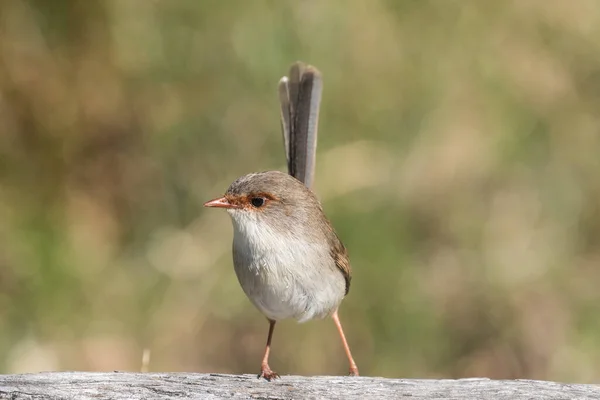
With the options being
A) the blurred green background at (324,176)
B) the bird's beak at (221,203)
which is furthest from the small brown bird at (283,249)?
the blurred green background at (324,176)

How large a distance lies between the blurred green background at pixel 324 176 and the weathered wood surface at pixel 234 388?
298cm

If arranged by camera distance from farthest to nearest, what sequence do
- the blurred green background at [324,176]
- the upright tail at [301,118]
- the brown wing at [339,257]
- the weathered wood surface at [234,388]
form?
the blurred green background at [324,176] < the upright tail at [301,118] < the brown wing at [339,257] < the weathered wood surface at [234,388]

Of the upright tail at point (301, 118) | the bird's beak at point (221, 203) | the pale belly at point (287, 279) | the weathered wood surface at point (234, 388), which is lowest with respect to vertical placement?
the weathered wood surface at point (234, 388)

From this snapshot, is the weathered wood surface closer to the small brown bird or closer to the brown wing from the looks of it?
the small brown bird

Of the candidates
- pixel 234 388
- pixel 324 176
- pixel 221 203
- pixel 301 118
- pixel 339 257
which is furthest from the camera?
pixel 324 176

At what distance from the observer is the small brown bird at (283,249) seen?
167 inches

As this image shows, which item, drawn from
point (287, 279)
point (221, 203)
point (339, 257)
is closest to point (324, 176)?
point (339, 257)

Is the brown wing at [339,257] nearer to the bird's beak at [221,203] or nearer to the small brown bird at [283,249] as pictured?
the small brown bird at [283,249]

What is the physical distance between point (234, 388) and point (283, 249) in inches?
39.1

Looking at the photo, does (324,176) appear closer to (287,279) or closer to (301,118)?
(301,118)

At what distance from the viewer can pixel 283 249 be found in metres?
4.33

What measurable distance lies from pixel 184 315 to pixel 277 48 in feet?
7.18

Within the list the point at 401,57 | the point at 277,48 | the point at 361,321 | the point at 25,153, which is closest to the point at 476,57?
the point at 401,57

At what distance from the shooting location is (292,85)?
5332 millimetres
